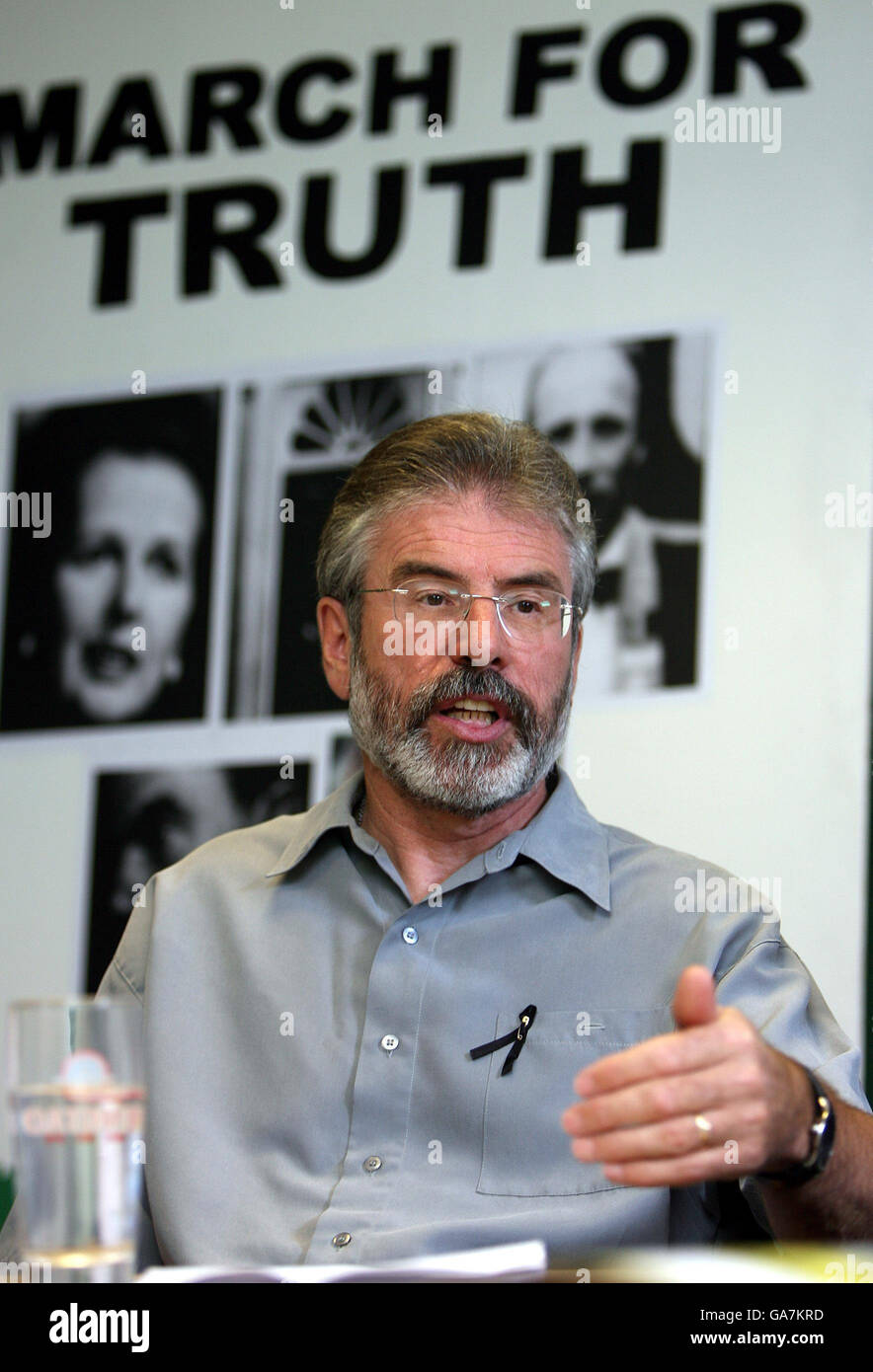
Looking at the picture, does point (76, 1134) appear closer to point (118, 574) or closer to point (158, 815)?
point (158, 815)

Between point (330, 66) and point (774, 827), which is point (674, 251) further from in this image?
point (774, 827)

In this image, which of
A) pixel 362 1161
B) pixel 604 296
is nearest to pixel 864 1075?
pixel 362 1161

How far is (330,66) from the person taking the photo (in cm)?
337

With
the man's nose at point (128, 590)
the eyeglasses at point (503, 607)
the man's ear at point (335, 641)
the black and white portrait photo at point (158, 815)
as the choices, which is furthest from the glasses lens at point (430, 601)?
the man's nose at point (128, 590)

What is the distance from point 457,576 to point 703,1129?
3.45 feet

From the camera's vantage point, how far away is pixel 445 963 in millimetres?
1854

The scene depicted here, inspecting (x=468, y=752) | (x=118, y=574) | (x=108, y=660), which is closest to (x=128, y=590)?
(x=118, y=574)

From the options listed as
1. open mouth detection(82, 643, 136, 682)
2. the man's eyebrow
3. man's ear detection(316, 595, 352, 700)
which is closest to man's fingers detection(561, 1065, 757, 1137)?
the man's eyebrow

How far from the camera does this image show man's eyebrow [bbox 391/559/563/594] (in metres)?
2.04

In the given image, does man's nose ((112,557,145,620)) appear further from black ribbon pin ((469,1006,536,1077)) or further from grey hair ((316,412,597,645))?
black ribbon pin ((469,1006,536,1077))

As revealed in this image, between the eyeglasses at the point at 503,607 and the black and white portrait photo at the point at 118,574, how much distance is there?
1252 millimetres

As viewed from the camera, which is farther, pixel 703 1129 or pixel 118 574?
pixel 118 574

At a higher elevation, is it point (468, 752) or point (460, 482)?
point (460, 482)

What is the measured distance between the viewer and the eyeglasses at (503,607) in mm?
2041
